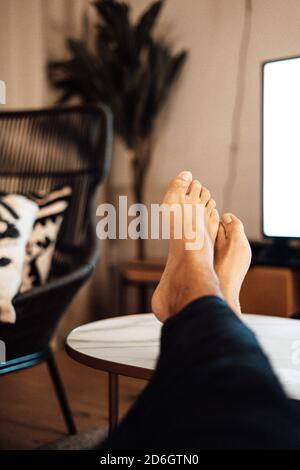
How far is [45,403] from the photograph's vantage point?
5.83 feet

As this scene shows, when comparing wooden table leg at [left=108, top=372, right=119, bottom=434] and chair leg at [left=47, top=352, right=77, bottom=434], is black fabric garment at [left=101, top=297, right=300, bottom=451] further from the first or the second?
chair leg at [left=47, top=352, right=77, bottom=434]

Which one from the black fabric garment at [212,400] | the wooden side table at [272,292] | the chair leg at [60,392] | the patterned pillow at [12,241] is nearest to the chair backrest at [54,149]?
the patterned pillow at [12,241]

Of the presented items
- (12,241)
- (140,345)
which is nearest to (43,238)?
(12,241)

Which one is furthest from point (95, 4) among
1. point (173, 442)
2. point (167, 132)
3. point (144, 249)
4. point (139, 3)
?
point (173, 442)

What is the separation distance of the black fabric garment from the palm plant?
1.87 metres

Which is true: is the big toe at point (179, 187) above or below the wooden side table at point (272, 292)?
above

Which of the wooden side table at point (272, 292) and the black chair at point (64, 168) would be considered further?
the wooden side table at point (272, 292)

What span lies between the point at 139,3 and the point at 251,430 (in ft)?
7.77

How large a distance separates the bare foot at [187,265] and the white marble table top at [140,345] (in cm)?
8

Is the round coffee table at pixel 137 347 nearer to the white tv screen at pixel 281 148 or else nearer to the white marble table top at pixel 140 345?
the white marble table top at pixel 140 345

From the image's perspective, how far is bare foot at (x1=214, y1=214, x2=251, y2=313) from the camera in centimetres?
98

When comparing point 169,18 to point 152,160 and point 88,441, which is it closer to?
point 152,160

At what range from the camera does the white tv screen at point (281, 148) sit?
1711 millimetres

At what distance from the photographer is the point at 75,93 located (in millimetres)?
2396
